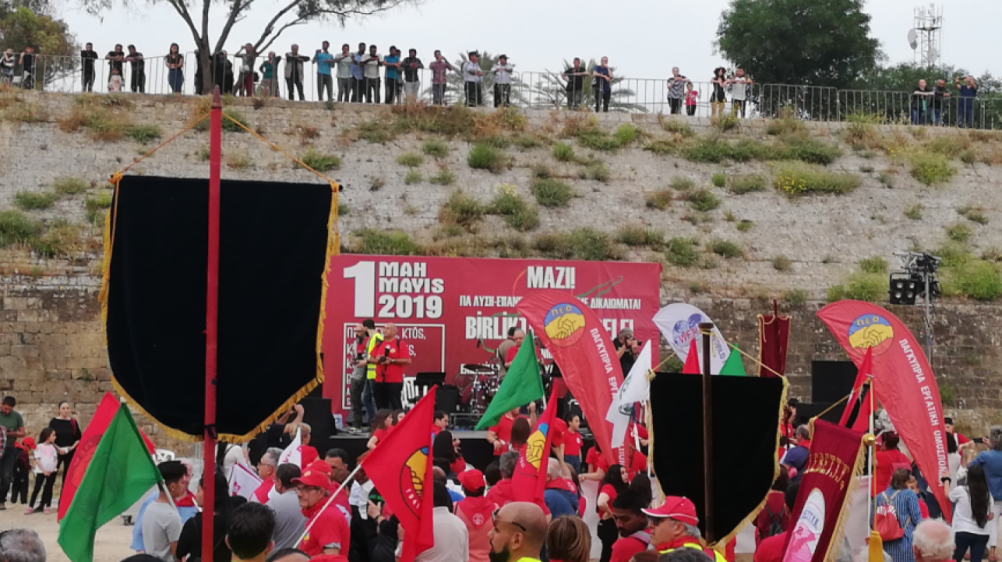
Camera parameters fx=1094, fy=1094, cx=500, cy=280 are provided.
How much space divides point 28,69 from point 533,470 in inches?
945

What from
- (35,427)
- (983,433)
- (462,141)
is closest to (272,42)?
(462,141)

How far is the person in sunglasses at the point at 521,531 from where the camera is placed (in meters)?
5.12

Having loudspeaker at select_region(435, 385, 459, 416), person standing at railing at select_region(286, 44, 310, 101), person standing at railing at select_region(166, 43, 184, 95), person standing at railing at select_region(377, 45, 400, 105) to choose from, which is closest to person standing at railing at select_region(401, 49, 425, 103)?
person standing at railing at select_region(377, 45, 400, 105)

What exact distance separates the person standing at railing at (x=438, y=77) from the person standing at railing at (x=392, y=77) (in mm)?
976

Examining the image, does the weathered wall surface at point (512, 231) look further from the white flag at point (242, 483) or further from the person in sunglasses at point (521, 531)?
the person in sunglasses at point (521, 531)

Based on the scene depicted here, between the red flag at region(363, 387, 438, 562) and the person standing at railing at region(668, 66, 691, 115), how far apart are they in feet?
79.0

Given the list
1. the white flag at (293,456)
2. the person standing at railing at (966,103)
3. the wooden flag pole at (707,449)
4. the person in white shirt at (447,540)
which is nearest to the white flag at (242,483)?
the white flag at (293,456)

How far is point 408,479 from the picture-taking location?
6.79 metres

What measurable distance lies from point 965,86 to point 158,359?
30.6 m

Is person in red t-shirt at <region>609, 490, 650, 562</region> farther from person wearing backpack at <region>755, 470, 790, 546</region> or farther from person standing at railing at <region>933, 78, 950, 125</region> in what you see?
person standing at railing at <region>933, 78, 950, 125</region>

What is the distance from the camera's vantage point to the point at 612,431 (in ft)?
33.3

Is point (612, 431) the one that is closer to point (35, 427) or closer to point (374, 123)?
point (35, 427)

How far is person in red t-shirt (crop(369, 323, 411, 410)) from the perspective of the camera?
16344 mm

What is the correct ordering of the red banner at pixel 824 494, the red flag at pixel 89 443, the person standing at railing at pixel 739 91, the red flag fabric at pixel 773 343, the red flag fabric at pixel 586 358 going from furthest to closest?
1. the person standing at railing at pixel 739 91
2. the red flag fabric at pixel 773 343
3. the red flag fabric at pixel 586 358
4. the red flag at pixel 89 443
5. the red banner at pixel 824 494
